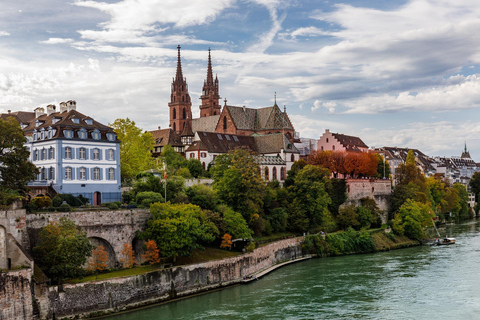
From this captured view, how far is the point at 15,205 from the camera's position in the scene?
40.3 meters

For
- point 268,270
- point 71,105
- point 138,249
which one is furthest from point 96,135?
point 268,270

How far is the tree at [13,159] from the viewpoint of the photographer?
4328 centimetres

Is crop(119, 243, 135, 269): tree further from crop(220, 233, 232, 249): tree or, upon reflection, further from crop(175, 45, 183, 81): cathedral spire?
crop(175, 45, 183, 81): cathedral spire

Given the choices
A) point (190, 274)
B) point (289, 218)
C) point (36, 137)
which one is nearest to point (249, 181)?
point (289, 218)

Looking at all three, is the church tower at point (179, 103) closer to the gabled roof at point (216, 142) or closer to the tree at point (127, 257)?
the gabled roof at point (216, 142)

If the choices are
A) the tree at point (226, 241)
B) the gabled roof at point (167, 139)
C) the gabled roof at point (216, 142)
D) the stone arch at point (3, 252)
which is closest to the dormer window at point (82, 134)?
the tree at point (226, 241)

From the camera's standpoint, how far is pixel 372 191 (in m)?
90.2

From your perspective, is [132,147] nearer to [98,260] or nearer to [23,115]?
[23,115]

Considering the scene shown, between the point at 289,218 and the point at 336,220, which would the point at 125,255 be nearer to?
the point at 289,218

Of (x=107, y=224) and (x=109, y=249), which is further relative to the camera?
(x=109, y=249)

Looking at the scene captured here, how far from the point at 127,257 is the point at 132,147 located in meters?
23.7

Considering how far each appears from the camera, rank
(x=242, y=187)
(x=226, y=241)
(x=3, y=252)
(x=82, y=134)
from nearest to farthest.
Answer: (x=3, y=252) < (x=226, y=241) < (x=82, y=134) < (x=242, y=187)

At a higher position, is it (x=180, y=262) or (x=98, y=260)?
(x=98, y=260)

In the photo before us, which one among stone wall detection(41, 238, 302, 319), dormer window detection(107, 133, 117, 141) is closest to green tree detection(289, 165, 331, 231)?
stone wall detection(41, 238, 302, 319)
